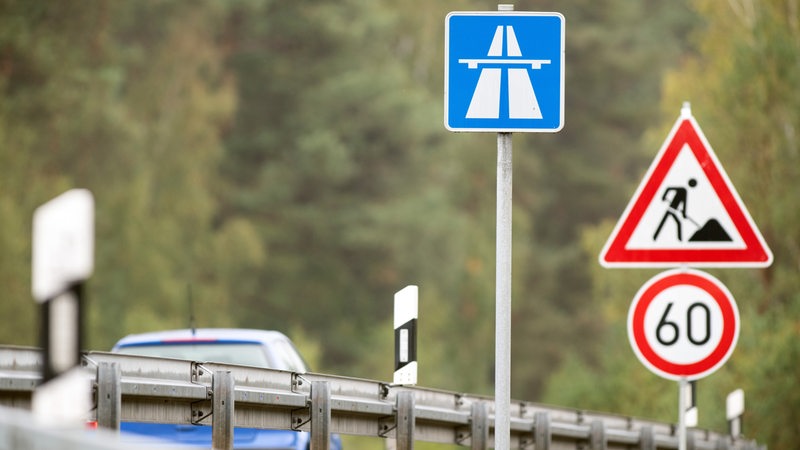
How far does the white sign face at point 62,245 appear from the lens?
15.5ft

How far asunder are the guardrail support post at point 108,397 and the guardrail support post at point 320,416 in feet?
7.67

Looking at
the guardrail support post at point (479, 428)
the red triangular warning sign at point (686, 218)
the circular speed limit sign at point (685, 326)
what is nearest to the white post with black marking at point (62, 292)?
the circular speed limit sign at point (685, 326)

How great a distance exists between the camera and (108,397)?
9109mm

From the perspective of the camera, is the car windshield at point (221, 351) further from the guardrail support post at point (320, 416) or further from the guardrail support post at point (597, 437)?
the guardrail support post at point (597, 437)

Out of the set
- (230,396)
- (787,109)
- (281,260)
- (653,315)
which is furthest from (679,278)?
(281,260)

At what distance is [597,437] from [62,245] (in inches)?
476

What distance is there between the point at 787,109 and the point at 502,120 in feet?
93.1

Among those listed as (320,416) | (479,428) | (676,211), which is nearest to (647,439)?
(479,428)

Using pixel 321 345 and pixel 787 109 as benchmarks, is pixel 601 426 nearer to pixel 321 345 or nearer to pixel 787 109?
pixel 787 109

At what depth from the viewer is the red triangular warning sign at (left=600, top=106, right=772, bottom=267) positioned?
27.6 feet

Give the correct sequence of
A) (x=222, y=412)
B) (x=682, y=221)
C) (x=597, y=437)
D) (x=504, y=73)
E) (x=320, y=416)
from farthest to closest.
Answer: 1. (x=597, y=437)
2. (x=320, y=416)
3. (x=222, y=412)
4. (x=504, y=73)
5. (x=682, y=221)

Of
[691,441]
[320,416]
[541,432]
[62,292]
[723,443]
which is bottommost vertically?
[62,292]

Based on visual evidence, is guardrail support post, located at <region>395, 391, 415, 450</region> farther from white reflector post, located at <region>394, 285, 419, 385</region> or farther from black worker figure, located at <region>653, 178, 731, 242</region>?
black worker figure, located at <region>653, 178, 731, 242</region>

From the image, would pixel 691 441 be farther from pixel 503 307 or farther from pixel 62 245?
pixel 62 245
